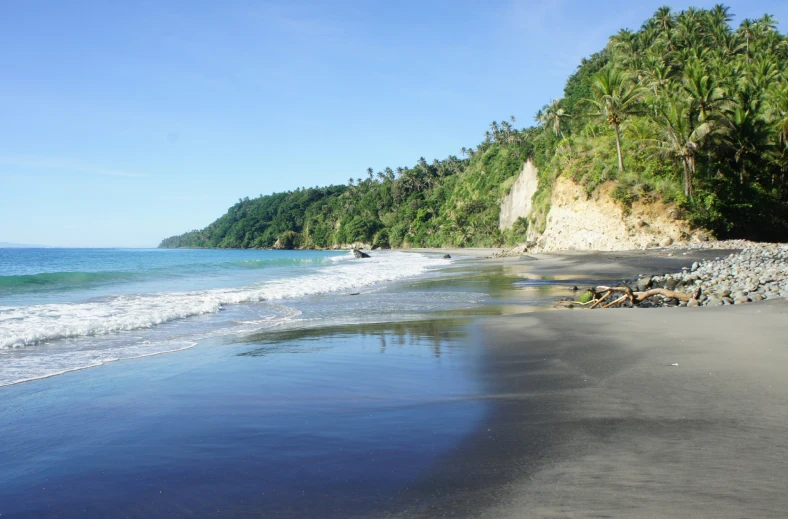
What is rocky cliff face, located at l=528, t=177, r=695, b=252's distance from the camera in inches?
1356

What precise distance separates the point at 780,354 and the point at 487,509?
5.04 meters

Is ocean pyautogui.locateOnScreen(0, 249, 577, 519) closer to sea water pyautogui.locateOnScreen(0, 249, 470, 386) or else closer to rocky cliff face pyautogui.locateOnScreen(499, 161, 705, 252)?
sea water pyautogui.locateOnScreen(0, 249, 470, 386)

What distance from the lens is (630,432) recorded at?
4.01 meters

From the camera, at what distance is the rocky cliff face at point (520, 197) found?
63.9 meters

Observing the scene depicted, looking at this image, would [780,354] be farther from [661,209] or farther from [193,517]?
[661,209]

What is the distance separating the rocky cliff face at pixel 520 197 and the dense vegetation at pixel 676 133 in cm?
219

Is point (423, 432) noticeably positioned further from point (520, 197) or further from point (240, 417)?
point (520, 197)

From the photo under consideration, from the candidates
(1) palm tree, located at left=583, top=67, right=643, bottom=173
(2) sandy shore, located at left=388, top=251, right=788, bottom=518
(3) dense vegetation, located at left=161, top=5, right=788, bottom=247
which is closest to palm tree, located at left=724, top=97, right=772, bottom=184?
(3) dense vegetation, located at left=161, top=5, right=788, bottom=247

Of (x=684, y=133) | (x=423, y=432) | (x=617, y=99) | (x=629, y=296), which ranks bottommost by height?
(x=423, y=432)

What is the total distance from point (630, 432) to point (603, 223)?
1454 inches

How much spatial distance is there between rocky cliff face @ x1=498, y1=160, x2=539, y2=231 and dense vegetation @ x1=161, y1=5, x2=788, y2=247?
219cm

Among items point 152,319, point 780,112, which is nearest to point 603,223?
point 780,112

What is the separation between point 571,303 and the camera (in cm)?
1266

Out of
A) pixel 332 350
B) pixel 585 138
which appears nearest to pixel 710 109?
pixel 585 138
